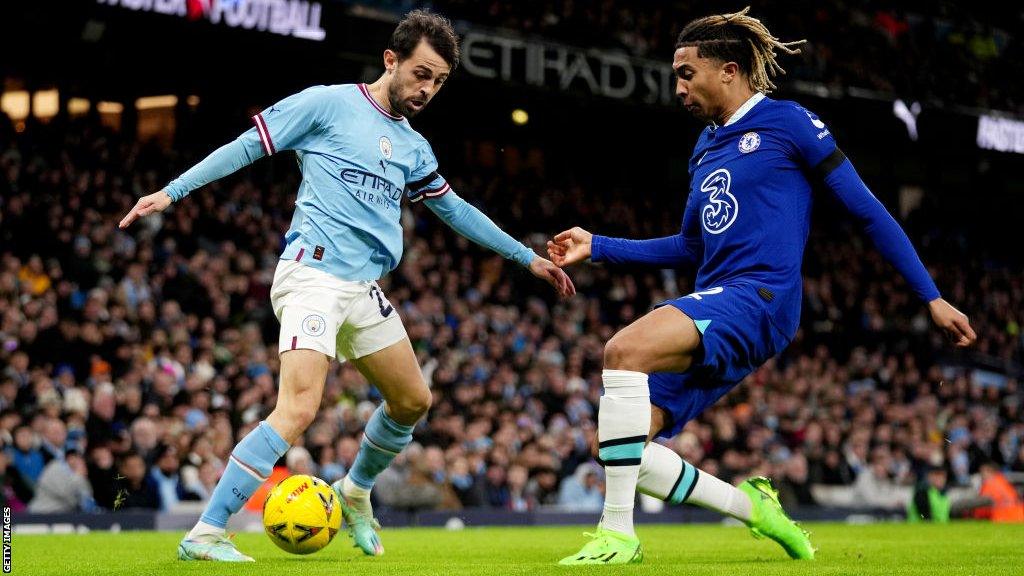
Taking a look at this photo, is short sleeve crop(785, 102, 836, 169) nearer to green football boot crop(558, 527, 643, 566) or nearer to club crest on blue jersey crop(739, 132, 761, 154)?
club crest on blue jersey crop(739, 132, 761, 154)

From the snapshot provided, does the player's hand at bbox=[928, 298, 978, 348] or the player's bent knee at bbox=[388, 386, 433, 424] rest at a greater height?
the player's hand at bbox=[928, 298, 978, 348]

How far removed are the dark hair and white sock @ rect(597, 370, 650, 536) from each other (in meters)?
1.87

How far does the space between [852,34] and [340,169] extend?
20.3m

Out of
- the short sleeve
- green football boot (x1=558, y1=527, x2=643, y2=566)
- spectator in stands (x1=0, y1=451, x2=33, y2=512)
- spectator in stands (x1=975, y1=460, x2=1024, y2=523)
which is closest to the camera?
green football boot (x1=558, y1=527, x2=643, y2=566)

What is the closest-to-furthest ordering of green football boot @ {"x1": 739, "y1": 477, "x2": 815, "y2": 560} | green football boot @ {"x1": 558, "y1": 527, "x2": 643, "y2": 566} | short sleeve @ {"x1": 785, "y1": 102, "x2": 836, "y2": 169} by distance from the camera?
green football boot @ {"x1": 558, "y1": 527, "x2": 643, "y2": 566} → short sleeve @ {"x1": 785, "y1": 102, "x2": 836, "y2": 169} → green football boot @ {"x1": 739, "y1": 477, "x2": 815, "y2": 560}

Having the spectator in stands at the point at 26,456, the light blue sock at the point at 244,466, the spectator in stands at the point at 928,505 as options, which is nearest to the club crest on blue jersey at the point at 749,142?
the light blue sock at the point at 244,466

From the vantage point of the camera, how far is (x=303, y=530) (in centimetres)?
630

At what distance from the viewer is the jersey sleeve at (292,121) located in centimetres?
618

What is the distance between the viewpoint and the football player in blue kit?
560 centimetres

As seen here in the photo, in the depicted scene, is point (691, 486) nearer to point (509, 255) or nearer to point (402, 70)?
point (509, 255)

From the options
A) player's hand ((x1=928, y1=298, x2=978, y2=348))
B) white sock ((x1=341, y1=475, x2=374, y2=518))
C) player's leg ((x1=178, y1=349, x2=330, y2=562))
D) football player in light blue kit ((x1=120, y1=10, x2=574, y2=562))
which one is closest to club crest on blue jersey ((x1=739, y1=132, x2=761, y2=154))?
player's hand ((x1=928, y1=298, x2=978, y2=348))

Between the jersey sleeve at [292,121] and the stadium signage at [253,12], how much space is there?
918 cm

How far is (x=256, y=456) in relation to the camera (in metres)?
5.93

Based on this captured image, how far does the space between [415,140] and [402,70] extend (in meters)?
0.42
